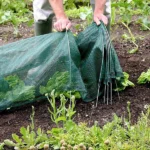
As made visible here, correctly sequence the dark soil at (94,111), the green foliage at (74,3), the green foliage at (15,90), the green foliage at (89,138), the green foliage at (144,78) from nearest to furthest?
the green foliage at (89,138), the dark soil at (94,111), the green foliage at (15,90), the green foliage at (144,78), the green foliage at (74,3)

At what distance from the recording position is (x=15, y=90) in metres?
3.57

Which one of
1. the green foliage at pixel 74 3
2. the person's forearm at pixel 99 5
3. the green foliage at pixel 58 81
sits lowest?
the green foliage at pixel 58 81

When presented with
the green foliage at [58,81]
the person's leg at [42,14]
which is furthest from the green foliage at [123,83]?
the person's leg at [42,14]

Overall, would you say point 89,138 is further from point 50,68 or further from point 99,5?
point 99,5

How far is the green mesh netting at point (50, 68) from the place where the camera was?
3572 mm

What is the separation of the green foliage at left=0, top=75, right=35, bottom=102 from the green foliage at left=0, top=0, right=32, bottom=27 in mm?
1924

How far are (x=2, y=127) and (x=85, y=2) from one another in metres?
3.57

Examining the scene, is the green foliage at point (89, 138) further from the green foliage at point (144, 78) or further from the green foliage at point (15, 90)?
the green foliage at point (144, 78)

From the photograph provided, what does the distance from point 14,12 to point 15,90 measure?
111 inches

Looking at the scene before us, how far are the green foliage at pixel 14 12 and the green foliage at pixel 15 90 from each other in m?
1.92

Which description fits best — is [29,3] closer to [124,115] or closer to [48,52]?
[48,52]

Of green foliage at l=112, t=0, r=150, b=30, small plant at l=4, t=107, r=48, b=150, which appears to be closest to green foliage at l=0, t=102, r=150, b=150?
small plant at l=4, t=107, r=48, b=150

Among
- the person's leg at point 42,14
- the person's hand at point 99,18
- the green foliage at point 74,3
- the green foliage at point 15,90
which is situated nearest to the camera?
the green foliage at point 15,90

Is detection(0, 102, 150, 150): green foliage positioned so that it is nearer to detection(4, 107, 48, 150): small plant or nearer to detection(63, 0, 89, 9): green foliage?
detection(4, 107, 48, 150): small plant
